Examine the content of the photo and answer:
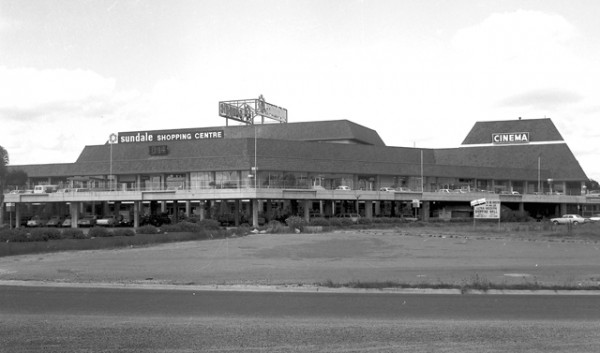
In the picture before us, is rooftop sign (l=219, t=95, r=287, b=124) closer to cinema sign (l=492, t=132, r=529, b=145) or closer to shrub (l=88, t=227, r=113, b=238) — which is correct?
cinema sign (l=492, t=132, r=529, b=145)

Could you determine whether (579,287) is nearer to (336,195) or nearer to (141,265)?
(141,265)

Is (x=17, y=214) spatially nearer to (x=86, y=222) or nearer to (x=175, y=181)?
(x=86, y=222)

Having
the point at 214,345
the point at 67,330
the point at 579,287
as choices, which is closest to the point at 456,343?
the point at 214,345

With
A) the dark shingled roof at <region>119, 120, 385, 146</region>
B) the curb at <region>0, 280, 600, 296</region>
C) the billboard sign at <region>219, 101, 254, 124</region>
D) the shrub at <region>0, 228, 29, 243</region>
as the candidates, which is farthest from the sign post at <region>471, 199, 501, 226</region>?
the billboard sign at <region>219, 101, 254, 124</region>

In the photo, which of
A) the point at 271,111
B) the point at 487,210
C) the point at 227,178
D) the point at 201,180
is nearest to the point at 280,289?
the point at 487,210

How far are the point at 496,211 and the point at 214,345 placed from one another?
1972 inches

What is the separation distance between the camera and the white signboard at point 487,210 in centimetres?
5506

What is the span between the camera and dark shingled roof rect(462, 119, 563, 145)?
11150 cm

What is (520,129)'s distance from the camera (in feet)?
369

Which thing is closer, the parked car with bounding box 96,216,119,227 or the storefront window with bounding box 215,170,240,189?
the storefront window with bounding box 215,170,240,189

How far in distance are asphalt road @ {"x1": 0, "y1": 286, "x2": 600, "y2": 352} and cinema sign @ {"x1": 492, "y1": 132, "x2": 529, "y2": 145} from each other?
102 meters

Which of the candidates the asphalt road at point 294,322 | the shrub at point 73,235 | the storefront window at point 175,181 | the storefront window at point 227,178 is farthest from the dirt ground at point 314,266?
the storefront window at point 175,181

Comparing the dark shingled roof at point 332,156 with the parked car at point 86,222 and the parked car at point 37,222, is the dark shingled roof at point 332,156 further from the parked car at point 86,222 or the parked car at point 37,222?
the parked car at point 37,222

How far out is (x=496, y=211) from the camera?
55.3 metres
